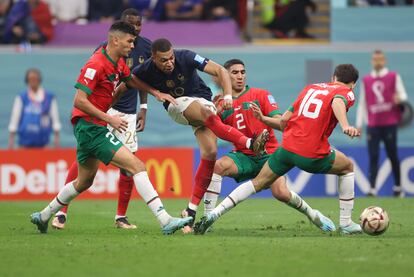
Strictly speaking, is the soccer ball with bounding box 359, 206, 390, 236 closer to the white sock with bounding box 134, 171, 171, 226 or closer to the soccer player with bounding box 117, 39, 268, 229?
the soccer player with bounding box 117, 39, 268, 229

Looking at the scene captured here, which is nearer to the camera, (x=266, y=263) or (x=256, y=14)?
(x=266, y=263)

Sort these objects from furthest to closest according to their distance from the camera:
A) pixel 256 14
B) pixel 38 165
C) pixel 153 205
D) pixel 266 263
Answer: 1. pixel 256 14
2. pixel 38 165
3. pixel 153 205
4. pixel 266 263

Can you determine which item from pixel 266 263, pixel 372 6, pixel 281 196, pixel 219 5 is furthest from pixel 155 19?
pixel 266 263

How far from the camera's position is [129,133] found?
12.5m

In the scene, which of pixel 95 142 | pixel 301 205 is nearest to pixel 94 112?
pixel 95 142

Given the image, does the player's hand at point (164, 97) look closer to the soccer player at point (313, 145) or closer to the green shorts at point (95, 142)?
the green shorts at point (95, 142)

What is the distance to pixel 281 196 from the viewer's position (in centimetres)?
1154

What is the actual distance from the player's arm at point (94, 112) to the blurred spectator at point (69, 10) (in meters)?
13.6

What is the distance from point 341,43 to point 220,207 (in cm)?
1308

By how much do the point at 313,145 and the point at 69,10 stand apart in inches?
565

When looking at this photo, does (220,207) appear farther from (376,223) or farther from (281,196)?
(376,223)

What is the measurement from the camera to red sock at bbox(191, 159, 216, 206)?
1152 centimetres

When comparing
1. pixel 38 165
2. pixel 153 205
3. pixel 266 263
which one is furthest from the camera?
pixel 38 165

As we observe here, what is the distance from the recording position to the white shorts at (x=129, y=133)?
40.9 ft
